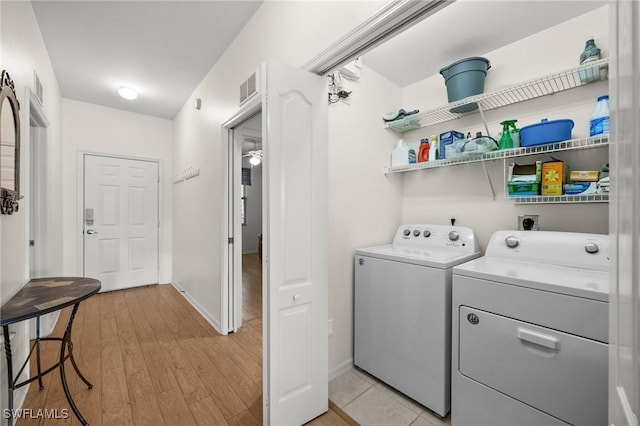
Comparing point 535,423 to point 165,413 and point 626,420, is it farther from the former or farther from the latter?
point 165,413

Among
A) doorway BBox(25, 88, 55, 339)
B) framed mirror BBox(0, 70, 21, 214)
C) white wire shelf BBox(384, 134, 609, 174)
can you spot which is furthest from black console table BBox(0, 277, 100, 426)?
white wire shelf BBox(384, 134, 609, 174)

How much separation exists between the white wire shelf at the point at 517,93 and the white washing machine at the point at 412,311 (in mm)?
873

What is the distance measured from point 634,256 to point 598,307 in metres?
0.90

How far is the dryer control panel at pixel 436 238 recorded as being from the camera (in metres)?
1.89

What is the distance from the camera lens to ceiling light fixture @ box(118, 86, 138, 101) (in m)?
3.36

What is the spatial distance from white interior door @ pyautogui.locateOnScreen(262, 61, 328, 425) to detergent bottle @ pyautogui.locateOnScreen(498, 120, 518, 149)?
1158 millimetres

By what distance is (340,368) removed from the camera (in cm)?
200

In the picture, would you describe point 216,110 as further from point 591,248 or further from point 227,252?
point 591,248

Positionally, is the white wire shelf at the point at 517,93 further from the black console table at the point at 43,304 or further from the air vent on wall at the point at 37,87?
the air vent on wall at the point at 37,87

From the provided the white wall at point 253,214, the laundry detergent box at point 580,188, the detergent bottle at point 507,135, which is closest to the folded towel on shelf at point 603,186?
the laundry detergent box at point 580,188

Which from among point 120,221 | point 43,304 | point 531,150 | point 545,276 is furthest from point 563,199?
point 120,221

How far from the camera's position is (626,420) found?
44 centimetres

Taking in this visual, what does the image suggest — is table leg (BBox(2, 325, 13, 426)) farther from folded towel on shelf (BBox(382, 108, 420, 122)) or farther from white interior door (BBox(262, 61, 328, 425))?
folded towel on shelf (BBox(382, 108, 420, 122))

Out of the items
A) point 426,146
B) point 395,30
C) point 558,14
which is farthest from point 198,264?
point 558,14
